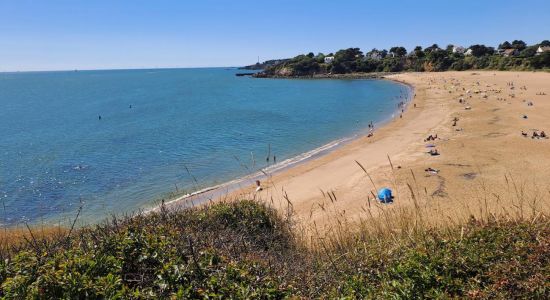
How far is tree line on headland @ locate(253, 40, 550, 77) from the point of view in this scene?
341 feet

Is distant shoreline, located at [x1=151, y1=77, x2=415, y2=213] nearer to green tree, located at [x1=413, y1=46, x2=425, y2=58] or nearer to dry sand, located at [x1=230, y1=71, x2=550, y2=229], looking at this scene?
dry sand, located at [x1=230, y1=71, x2=550, y2=229]

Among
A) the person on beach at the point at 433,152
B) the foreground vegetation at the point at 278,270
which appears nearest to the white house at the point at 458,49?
the person on beach at the point at 433,152

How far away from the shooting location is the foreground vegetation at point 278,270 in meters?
3.59

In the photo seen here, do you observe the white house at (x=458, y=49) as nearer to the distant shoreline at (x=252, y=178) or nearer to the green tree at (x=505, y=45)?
the green tree at (x=505, y=45)

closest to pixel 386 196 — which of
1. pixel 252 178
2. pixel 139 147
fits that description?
pixel 252 178

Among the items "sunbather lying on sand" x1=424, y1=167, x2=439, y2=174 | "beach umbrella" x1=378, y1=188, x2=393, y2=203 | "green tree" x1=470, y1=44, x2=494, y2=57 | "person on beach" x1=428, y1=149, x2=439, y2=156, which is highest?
"green tree" x1=470, y1=44, x2=494, y2=57

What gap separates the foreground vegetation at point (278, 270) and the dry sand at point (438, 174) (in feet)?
10.4

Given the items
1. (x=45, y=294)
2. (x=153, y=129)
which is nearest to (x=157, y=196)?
(x=45, y=294)

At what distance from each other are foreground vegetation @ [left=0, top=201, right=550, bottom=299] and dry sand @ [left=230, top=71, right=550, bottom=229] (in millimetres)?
3163

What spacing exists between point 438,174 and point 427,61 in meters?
114

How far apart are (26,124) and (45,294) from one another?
5305cm

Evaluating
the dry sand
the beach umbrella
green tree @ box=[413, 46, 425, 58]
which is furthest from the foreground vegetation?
green tree @ box=[413, 46, 425, 58]

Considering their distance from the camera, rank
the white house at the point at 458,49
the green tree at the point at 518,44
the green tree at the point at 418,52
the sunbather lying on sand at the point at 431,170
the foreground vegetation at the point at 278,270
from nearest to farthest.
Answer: the foreground vegetation at the point at 278,270 → the sunbather lying on sand at the point at 431,170 → the green tree at the point at 518,44 → the green tree at the point at 418,52 → the white house at the point at 458,49

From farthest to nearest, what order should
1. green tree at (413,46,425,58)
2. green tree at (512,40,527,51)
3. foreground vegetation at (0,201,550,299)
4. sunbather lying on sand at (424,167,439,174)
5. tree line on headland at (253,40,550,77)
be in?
1. green tree at (413,46,425,58)
2. green tree at (512,40,527,51)
3. tree line on headland at (253,40,550,77)
4. sunbather lying on sand at (424,167,439,174)
5. foreground vegetation at (0,201,550,299)
